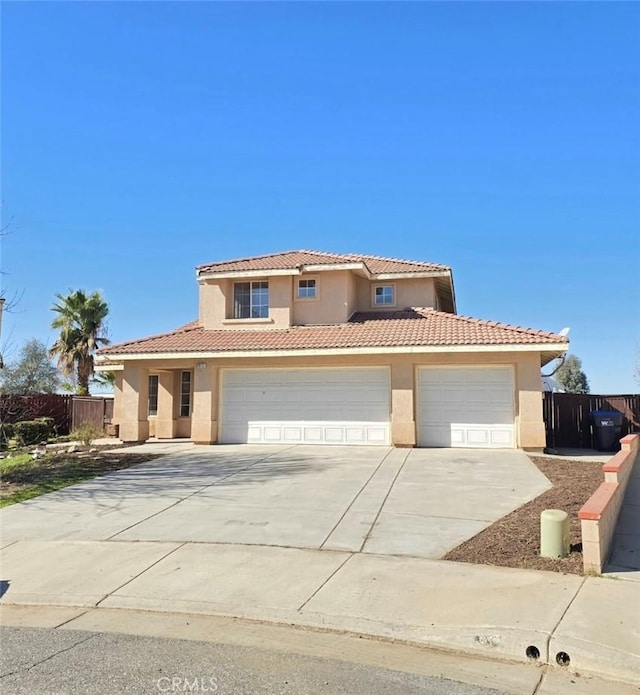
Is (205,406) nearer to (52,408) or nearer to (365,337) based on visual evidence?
(365,337)

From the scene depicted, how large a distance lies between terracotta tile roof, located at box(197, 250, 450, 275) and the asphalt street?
1479 centimetres

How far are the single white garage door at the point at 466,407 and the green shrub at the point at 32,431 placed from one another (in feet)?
54.5

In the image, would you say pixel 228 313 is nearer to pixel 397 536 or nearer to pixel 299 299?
pixel 299 299

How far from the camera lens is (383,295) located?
2109 cm

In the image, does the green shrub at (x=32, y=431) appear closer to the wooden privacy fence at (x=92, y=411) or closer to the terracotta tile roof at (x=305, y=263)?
the wooden privacy fence at (x=92, y=411)

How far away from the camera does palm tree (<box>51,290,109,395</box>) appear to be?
30.7 m

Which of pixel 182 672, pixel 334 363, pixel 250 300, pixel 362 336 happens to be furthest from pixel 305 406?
pixel 182 672

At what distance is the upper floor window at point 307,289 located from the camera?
64.5ft

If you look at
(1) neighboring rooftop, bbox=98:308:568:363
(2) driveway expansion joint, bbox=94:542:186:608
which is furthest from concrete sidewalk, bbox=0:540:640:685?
(1) neighboring rooftop, bbox=98:308:568:363

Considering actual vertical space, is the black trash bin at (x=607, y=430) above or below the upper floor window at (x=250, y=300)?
below

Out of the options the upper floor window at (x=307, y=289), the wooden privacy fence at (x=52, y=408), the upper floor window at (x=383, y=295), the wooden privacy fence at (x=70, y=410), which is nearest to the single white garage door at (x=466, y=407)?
the upper floor window at (x=383, y=295)

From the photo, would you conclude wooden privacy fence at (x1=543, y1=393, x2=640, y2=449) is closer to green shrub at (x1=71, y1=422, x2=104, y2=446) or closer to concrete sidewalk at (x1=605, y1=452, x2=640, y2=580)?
concrete sidewalk at (x1=605, y1=452, x2=640, y2=580)

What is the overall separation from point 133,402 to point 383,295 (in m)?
9.47

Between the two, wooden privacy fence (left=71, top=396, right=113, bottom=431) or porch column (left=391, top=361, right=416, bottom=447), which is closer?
porch column (left=391, top=361, right=416, bottom=447)
